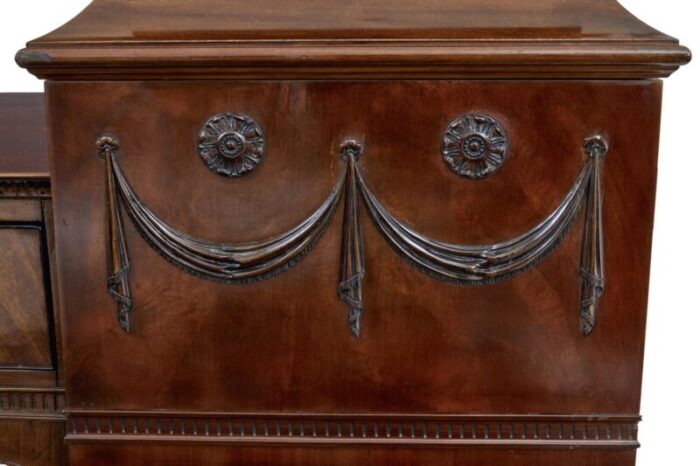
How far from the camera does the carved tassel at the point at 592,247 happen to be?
1847 millimetres

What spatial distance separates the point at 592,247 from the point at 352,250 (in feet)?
1.33

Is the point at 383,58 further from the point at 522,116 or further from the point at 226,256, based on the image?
the point at 226,256

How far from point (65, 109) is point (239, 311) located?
452 mm

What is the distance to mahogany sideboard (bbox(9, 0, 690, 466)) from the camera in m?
1.82

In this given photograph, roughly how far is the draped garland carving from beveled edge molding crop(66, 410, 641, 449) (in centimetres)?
19

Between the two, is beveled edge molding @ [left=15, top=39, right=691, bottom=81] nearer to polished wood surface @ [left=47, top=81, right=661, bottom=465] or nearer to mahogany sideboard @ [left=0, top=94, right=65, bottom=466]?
polished wood surface @ [left=47, top=81, right=661, bottom=465]

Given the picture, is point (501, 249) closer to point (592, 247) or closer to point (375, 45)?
point (592, 247)

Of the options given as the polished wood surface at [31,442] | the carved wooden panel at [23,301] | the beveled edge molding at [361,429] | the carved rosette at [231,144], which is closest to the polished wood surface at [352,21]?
the carved rosette at [231,144]

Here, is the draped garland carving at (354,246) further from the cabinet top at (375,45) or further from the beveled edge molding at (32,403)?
the beveled edge molding at (32,403)

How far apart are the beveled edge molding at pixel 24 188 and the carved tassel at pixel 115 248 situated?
0.20 meters

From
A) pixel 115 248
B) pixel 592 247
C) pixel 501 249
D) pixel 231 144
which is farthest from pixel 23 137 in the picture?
pixel 592 247

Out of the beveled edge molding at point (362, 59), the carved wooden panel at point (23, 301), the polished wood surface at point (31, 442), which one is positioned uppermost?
the beveled edge molding at point (362, 59)

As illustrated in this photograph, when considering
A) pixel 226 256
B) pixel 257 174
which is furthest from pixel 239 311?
pixel 257 174

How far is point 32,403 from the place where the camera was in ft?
7.17
